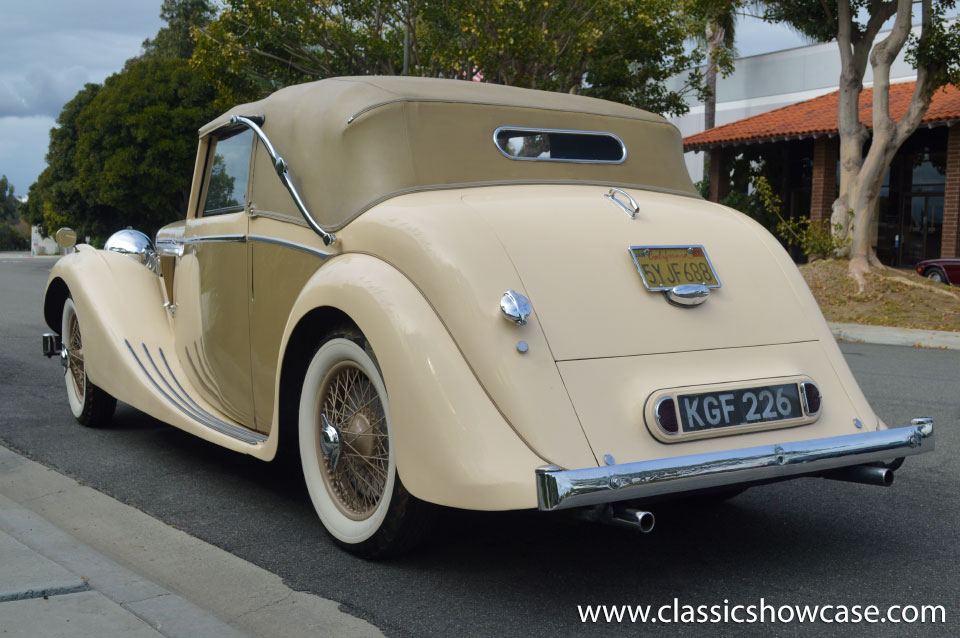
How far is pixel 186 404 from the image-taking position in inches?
188

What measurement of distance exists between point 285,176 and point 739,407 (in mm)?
2139

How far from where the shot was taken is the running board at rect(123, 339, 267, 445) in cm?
427

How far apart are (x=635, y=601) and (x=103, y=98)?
3873 cm

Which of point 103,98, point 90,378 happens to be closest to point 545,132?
point 90,378

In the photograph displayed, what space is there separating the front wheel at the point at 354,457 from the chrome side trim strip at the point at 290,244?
41 centimetres

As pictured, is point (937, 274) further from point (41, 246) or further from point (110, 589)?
point (41, 246)

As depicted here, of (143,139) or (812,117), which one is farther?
(143,139)

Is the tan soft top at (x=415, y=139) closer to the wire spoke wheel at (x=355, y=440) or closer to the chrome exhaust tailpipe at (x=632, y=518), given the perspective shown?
the wire spoke wheel at (x=355, y=440)

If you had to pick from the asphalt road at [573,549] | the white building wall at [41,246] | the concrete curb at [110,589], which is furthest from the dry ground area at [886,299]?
the white building wall at [41,246]

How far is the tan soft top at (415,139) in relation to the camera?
156 inches

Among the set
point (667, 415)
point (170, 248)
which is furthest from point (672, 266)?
point (170, 248)

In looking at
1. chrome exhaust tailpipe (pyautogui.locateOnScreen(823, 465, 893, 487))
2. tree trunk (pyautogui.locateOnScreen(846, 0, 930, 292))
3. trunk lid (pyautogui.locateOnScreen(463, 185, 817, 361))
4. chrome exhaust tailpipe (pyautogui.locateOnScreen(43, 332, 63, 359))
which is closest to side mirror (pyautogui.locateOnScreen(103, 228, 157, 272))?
chrome exhaust tailpipe (pyautogui.locateOnScreen(43, 332, 63, 359))

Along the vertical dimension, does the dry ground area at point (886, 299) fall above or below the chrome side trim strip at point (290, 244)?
below

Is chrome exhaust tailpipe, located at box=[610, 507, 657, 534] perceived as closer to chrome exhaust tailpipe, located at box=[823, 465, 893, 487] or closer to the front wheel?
the front wheel
